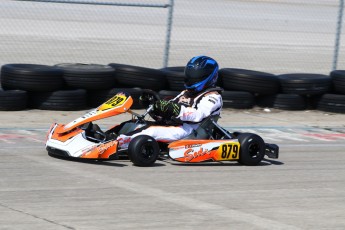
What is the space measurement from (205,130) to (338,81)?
464 cm

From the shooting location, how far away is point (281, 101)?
12641 millimetres

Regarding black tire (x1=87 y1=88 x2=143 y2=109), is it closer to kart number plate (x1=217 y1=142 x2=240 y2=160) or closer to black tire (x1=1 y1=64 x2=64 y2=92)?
black tire (x1=1 y1=64 x2=64 y2=92)

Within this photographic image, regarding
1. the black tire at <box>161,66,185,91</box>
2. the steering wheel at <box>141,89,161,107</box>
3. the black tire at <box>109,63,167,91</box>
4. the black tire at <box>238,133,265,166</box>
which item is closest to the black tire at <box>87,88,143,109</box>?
the black tire at <box>109,63,167,91</box>

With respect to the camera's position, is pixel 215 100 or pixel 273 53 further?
pixel 273 53

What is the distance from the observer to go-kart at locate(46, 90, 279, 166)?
8008 millimetres

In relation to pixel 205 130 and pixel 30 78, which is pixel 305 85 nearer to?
pixel 30 78

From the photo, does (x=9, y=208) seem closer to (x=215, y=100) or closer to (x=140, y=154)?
(x=140, y=154)

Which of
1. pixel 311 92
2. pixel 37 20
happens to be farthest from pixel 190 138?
pixel 37 20

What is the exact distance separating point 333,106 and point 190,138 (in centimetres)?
477

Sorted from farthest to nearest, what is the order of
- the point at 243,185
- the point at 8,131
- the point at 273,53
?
the point at 273,53 → the point at 8,131 → the point at 243,185

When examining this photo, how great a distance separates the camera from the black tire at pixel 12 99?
1109 centimetres

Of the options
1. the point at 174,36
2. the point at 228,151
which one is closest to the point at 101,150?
the point at 228,151

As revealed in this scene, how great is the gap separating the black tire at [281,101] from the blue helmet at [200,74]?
4007 millimetres

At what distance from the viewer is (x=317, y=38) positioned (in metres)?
22.8
